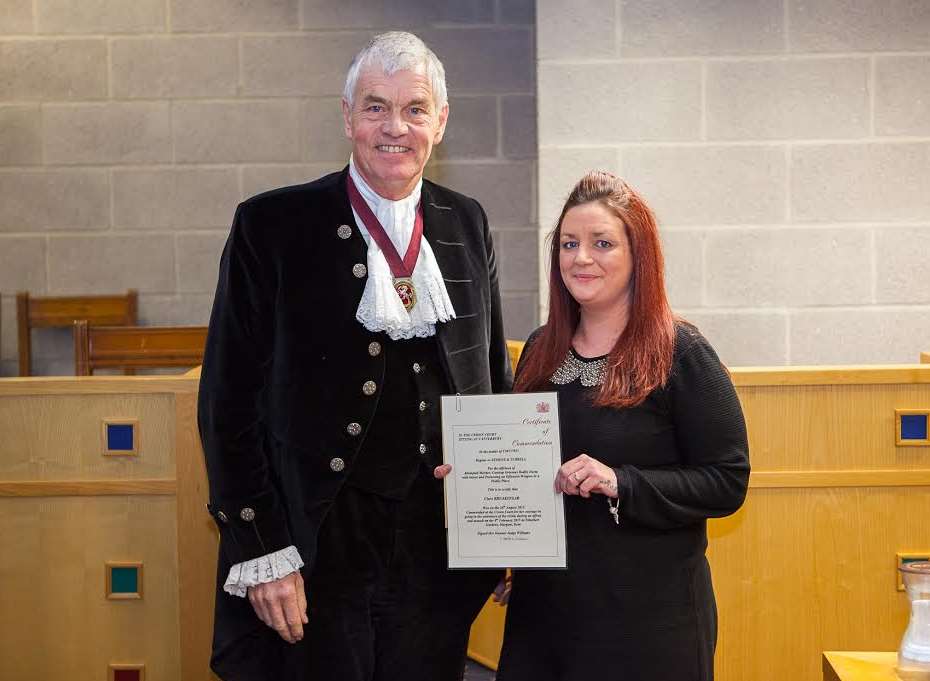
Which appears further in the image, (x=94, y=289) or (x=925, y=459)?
(x=94, y=289)

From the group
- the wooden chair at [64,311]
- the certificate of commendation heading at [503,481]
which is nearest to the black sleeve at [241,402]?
the certificate of commendation heading at [503,481]

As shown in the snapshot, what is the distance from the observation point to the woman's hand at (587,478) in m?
1.62

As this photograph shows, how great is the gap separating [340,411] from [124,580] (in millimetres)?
1204

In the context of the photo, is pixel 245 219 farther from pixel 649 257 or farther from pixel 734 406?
pixel 734 406

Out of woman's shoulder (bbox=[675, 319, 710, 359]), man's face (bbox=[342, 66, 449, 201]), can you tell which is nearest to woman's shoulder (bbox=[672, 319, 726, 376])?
woman's shoulder (bbox=[675, 319, 710, 359])

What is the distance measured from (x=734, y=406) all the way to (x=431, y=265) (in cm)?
55

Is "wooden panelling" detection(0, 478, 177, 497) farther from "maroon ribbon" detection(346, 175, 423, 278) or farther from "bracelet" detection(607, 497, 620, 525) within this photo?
"bracelet" detection(607, 497, 620, 525)

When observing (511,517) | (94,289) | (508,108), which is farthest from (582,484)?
(94,289)

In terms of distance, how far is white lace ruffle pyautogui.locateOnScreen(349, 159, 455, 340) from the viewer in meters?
1.72

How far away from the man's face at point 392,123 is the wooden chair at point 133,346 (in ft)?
5.23

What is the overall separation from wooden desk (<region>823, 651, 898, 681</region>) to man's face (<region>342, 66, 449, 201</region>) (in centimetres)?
107

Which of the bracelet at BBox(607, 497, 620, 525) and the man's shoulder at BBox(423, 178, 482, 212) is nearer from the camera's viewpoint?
the bracelet at BBox(607, 497, 620, 525)

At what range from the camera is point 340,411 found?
67.3 inches

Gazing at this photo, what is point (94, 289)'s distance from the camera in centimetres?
472
